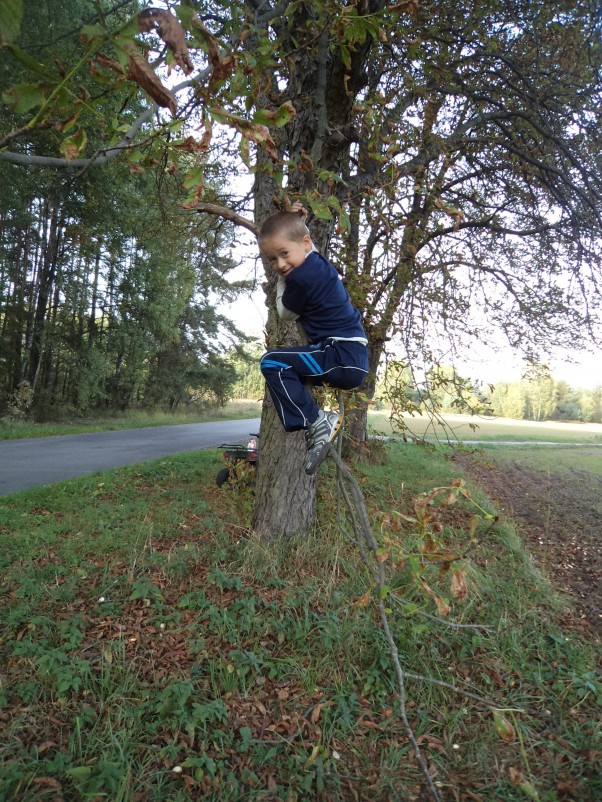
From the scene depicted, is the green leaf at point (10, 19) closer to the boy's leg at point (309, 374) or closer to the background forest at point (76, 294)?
the boy's leg at point (309, 374)

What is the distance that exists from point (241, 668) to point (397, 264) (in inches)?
169

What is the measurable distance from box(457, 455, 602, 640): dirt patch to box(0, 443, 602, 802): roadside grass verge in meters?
0.50

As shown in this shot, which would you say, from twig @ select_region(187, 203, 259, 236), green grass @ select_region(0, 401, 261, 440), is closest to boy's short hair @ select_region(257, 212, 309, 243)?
twig @ select_region(187, 203, 259, 236)

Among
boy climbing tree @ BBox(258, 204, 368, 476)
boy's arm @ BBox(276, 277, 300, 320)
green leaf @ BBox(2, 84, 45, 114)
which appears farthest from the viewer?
boy's arm @ BBox(276, 277, 300, 320)

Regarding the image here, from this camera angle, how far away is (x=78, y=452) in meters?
10.2

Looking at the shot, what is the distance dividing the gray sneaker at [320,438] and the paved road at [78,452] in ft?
19.3

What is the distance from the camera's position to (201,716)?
8.77 feet

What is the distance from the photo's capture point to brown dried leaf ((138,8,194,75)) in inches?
44.7

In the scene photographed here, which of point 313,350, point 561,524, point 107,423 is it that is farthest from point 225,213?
point 107,423

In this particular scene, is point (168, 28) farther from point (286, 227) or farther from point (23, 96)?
point (286, 227)

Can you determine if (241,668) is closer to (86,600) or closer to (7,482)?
(86,600)

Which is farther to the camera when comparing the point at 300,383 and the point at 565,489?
the point at 565,489

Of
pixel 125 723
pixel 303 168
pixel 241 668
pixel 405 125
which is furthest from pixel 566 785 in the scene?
pixel 405 125

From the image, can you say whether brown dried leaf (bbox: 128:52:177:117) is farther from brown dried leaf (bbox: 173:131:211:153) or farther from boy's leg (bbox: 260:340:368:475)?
boy's leg (bbox: 260:340:368:475)
